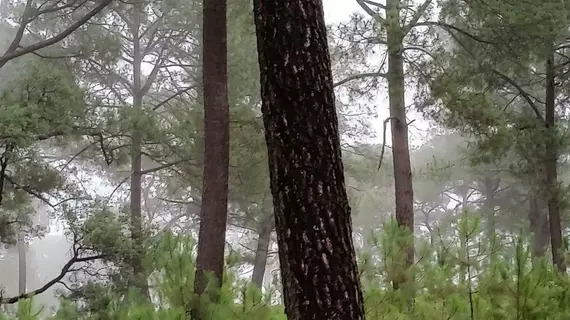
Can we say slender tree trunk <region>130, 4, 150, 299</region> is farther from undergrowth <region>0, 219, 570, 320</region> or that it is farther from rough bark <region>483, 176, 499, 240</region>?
rough bark <region>483, 176, 499, 240</region>

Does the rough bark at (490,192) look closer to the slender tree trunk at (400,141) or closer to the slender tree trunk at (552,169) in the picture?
the slender tree trunk at (552,169)

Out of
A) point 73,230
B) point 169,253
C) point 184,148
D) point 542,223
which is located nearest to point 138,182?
point 184,148

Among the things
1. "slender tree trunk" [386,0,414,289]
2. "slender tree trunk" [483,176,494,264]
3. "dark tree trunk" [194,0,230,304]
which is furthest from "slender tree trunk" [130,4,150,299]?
"slender tree trunk" [483,176,494,264]

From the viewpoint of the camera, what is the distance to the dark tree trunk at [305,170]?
72.7 inches

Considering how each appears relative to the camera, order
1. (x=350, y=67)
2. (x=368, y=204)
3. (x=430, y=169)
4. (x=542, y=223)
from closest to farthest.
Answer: (x=430, y=169) → (x=350, y=67) → (x=542, y=223) → (x=368, y=204)

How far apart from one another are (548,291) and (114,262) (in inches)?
145

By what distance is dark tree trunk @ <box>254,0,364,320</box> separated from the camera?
1847mm

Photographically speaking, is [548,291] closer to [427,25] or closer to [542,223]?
[427,25]

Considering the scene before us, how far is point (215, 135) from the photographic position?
4219 mm

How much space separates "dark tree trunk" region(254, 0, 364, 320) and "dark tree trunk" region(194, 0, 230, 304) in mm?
2295

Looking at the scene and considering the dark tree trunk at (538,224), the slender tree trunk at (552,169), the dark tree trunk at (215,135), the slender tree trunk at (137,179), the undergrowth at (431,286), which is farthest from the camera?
the dark tree trunk at (538,224)

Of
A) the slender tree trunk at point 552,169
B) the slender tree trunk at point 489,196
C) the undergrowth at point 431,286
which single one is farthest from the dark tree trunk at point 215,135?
the slender tree trunk at point 489,196

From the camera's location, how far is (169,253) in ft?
9.56

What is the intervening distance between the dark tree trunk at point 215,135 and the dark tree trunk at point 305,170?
229 centimetres
